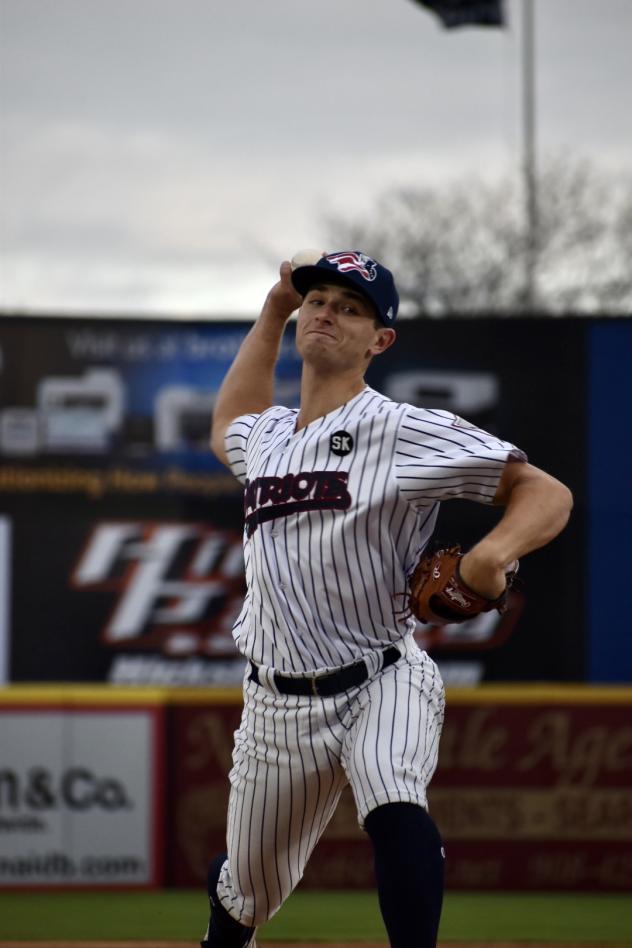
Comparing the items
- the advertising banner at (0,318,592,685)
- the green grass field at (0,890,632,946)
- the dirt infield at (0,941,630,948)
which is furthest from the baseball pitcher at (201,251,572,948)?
the advertising banner at (0,318,592,685)

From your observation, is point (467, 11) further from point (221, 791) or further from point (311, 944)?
point (311, 944)

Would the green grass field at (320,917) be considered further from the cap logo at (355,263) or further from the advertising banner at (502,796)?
the cap logo at (355,263)

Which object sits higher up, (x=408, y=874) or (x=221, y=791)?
(x=408, y=874)

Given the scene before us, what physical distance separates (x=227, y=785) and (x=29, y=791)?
0.91m

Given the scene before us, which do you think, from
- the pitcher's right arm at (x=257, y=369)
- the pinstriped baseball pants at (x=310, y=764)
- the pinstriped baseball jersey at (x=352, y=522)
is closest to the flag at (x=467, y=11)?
the pitcher's right arm at (x=257, y=369)

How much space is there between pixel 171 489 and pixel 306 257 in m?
4.88

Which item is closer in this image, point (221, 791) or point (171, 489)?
point (221, 791)

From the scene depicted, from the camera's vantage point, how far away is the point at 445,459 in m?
3.08

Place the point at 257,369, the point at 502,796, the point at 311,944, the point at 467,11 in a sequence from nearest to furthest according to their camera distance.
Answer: the point at 257,369
the point at 311,944
the point at 502,796
the point at 467,11

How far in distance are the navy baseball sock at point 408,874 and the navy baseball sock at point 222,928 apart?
1.89 ft

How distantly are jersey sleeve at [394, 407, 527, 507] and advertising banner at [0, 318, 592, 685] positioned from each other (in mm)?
4980

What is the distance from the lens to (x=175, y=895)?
6754 millimetres

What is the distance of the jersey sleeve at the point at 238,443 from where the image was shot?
11.7ft

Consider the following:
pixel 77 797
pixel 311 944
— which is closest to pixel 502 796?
pixel 311 944
